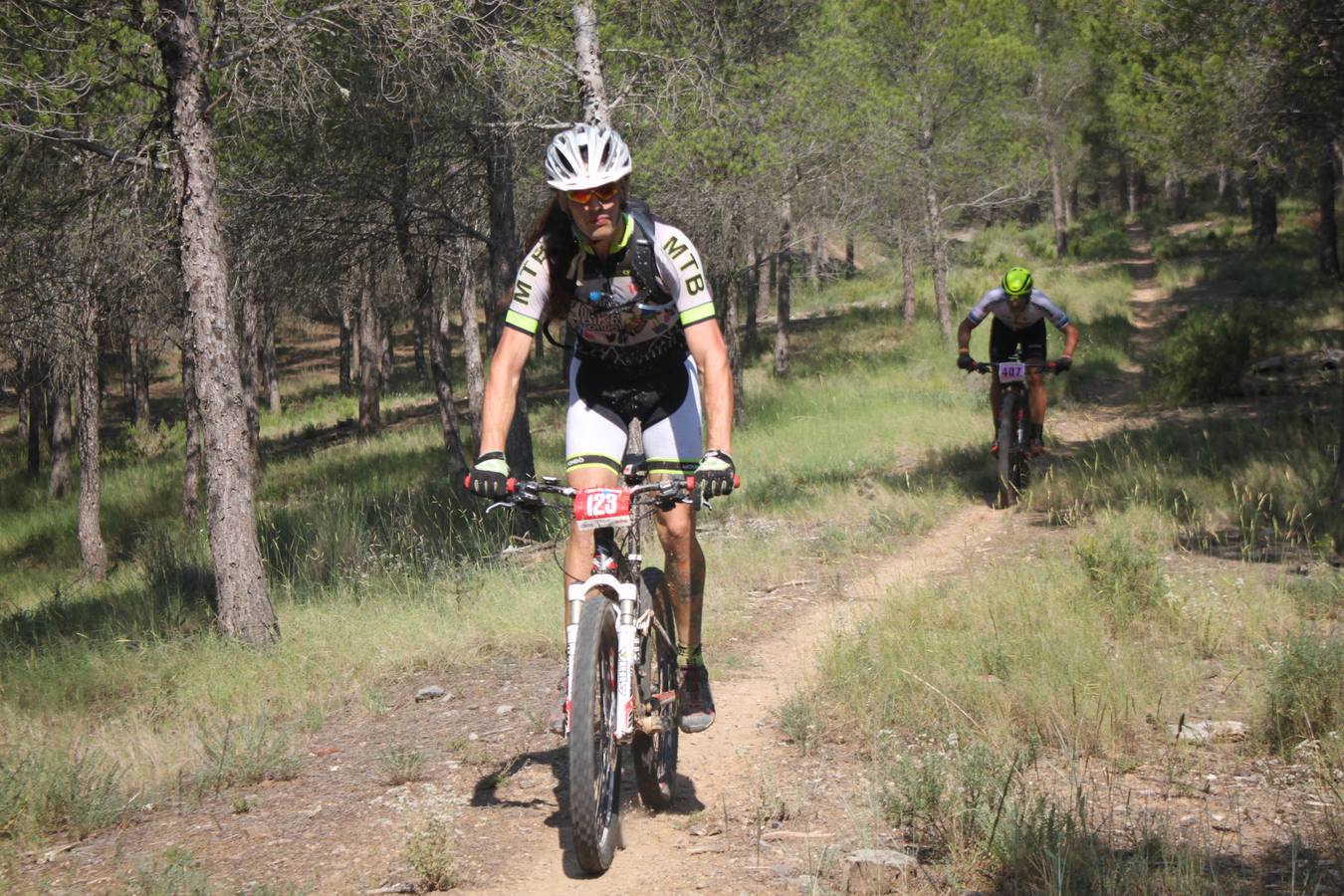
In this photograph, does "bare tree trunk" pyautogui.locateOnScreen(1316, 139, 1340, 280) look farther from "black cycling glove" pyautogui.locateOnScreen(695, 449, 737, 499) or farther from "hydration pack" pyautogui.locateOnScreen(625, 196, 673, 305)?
"black cycling glove" pyautogui.locateOnScreen(695, 449, 737, 499)

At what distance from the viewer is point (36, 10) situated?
10.3m

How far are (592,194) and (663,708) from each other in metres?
2.03

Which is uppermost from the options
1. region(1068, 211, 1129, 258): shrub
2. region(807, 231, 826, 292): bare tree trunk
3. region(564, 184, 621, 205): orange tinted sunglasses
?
region(1068, 211, 1129, 258): shrub

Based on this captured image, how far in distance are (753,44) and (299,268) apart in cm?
1121

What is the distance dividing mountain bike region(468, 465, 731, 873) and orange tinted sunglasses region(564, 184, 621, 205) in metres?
1.05

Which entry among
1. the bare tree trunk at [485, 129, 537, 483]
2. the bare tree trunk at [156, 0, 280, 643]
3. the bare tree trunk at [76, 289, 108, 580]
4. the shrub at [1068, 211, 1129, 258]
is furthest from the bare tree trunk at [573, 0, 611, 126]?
the shrub at [1068, 211, 1129, 258]

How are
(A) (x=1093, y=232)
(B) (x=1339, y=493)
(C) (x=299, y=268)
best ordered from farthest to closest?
1. (A) (x=1093, y=232)
2. (C) (x=299, y=268)
3. (B) (x=1339, y=493)

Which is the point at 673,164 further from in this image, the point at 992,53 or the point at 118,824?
the point at 992,53

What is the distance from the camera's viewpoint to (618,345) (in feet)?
16.5

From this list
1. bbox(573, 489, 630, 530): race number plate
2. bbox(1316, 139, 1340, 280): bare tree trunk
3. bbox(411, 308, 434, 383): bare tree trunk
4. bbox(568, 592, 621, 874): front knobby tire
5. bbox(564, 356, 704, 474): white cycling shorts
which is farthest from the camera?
bbox(411, 308, 434, 383): bare tree trunk

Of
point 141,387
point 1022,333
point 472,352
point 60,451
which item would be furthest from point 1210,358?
point 141,387

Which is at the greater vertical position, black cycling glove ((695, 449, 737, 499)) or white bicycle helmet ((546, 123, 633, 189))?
white bicycle helmet ((546, 123, 633, 189))

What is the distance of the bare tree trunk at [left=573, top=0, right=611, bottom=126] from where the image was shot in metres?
10.6

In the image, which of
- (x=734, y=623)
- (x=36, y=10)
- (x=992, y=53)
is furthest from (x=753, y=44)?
(x=734, y=623)
